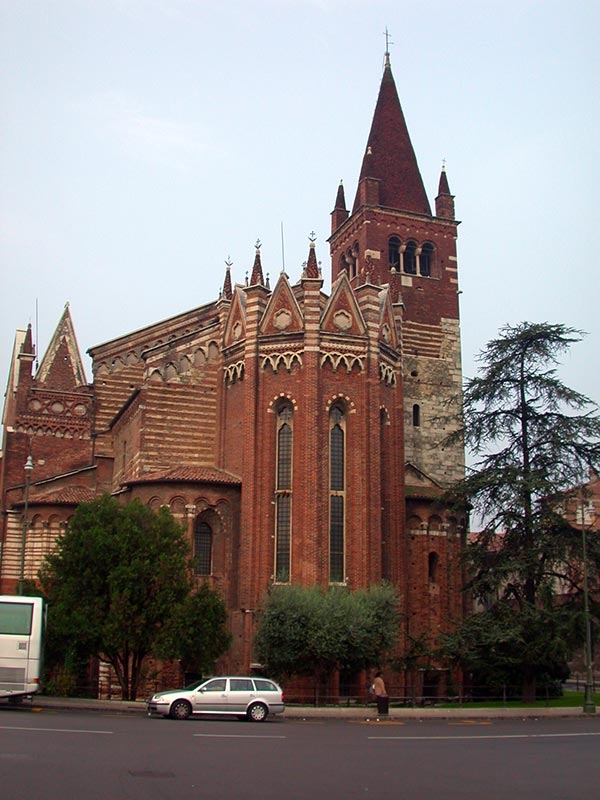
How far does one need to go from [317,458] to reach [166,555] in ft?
26.8

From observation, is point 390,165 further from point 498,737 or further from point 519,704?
point 498,737

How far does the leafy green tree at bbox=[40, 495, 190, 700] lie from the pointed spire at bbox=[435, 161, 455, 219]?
3433cm

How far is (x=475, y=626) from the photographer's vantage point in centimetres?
3553

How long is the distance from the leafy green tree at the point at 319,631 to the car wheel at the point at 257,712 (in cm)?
648

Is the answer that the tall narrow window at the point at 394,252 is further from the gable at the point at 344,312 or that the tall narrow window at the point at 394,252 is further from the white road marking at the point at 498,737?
the white road marking at the point at 498,737

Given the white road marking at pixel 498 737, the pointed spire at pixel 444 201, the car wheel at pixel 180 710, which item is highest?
the pointed spire at pixel 444 201

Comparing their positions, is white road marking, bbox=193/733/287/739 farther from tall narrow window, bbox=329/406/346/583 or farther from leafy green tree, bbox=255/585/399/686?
tall narrow window, bbox=329/406/346/583

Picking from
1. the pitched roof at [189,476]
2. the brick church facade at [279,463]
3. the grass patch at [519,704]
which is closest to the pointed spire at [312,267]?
the brick church facade at [279,463]

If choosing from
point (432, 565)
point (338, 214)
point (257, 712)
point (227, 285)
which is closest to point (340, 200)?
point (338, 214)

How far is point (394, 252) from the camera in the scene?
5878cm

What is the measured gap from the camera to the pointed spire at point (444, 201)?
6112 cm

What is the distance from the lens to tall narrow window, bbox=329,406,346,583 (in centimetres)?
3828

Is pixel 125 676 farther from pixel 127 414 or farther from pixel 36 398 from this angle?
pixel 36 398

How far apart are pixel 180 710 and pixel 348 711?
6.88 m
